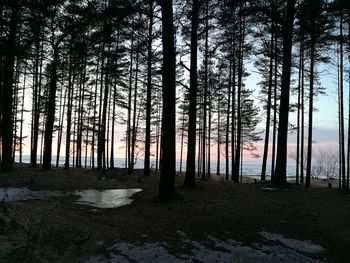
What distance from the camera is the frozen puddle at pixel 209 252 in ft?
Result: 19.1

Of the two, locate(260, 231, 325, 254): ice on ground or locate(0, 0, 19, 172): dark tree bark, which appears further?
locate(0, 0, 19, 172): dark tree bark

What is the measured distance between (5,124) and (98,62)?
1144 cm

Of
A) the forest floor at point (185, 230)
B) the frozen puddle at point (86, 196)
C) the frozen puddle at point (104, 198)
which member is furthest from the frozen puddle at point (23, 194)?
the frozen puddle at point (104, 198)

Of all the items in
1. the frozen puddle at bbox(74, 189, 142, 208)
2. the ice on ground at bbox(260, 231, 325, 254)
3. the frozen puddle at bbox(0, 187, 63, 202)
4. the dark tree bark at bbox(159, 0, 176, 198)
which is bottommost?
the ice on ground at bbox(260, 231, 325, 254)

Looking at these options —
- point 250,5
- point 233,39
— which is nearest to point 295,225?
point 250,5

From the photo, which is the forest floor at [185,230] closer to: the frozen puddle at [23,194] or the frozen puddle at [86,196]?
the frozen puddle at [86,196]

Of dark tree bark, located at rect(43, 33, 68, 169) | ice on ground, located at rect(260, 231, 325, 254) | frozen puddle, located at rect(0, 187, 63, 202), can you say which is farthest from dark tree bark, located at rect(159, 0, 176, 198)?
dark tree bark, located at rect(43, 33, 68, 169)

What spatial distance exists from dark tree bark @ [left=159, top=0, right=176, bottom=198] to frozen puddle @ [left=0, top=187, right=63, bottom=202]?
14.8 ft

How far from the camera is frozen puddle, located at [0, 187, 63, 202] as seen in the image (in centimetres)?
1090

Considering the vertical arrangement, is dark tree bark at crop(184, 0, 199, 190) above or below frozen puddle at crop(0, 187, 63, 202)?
above

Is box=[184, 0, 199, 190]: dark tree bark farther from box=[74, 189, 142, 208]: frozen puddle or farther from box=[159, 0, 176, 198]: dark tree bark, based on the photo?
box=[74, 189, 142, 208]: frozen puddle

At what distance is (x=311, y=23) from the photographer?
47.3ft

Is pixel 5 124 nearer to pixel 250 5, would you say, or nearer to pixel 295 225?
pixel 250 5

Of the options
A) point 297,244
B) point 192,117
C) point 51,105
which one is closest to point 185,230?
point 297,244
